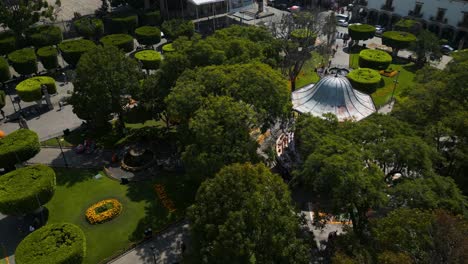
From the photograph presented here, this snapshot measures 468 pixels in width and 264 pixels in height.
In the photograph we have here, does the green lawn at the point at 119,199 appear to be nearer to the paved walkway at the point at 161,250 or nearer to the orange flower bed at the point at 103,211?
the orange flower bed at the point at 103,211

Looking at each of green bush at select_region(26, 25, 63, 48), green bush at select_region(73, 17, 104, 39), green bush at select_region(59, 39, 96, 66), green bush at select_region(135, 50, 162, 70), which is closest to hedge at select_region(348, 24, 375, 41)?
green bush at select_region(135, 50, 162, 70)

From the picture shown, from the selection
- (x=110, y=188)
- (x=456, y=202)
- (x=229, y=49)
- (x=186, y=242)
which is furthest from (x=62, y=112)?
(x=456, y=202)

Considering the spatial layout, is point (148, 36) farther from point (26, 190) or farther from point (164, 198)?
point (26, 190)

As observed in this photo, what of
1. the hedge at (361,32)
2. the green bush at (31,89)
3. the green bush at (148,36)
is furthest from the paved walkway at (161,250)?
the hedge at (361,32)

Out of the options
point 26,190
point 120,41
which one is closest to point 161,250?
point 26,190

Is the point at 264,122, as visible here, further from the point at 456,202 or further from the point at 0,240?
the point at 0,240

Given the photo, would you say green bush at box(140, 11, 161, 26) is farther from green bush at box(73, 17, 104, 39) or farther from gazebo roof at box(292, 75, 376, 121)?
gazebo roof at box(292, 75, 376, 121)
